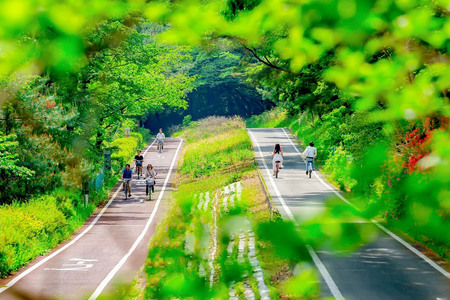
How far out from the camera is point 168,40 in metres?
1.93

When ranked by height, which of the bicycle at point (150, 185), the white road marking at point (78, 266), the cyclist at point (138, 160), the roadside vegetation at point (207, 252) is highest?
the cyclist at point (138, 160)

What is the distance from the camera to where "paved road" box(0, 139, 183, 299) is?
13.6m

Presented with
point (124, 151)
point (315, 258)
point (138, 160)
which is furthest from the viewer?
point (124, 151)

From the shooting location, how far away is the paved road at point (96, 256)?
13.6 metres

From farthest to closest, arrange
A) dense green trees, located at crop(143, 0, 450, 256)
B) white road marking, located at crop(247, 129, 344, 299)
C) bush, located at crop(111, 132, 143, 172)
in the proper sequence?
bush, located at crop(111, 132, 143, 172)
white road marking, located at crop(247, 129, 344, 299)
dense green trees, located at crop(143, 0, 450, 256)

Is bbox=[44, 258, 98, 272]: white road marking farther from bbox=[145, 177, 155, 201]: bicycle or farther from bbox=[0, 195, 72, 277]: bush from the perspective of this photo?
bbox=[145, 177, 155, 201]: bicycle

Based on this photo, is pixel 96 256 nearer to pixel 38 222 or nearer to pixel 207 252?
pixel 38 222

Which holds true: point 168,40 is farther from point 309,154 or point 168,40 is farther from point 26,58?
point 309,154

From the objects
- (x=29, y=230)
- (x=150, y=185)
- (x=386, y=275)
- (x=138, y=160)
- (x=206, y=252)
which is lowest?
(x=386, y=275)

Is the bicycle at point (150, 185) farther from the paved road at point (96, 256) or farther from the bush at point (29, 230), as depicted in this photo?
the bush at point (29, 230)

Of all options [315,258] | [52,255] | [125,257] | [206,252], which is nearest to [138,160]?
[52,255]

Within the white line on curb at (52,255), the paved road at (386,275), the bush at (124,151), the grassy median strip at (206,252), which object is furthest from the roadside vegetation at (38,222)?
the grassy median strip at (206,252)

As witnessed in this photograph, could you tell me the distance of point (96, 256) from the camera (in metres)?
17.8

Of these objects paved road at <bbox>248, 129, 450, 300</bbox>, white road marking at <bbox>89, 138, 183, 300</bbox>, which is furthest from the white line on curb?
paved road at <bbox>248, 129, 450, 300</bbox>
